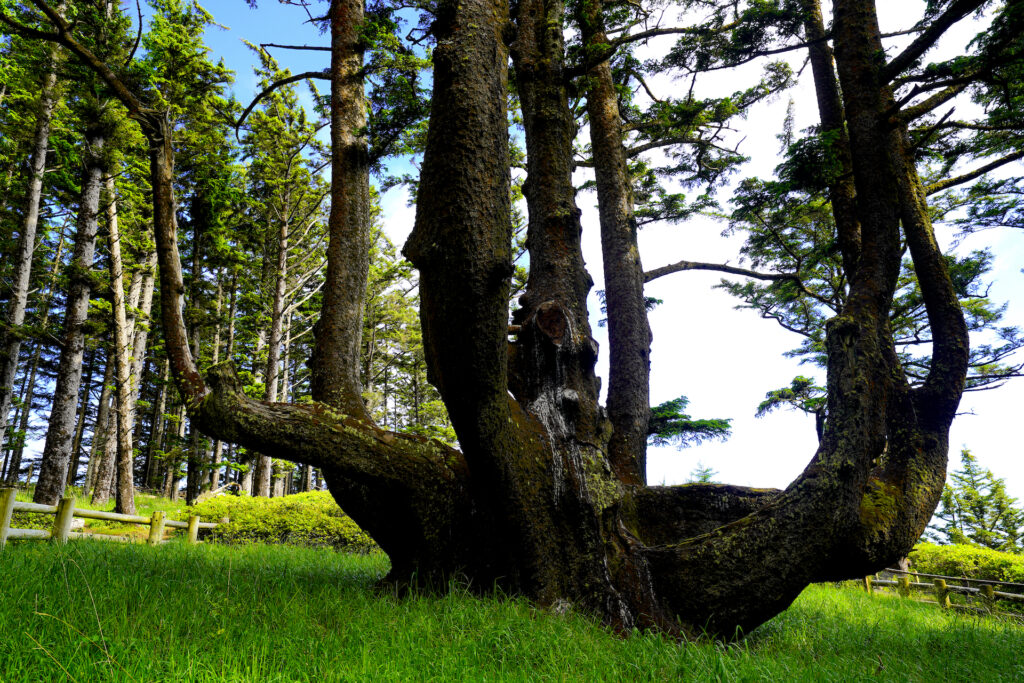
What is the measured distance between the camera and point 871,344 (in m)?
4.94

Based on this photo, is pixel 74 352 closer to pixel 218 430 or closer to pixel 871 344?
pixel 218 430

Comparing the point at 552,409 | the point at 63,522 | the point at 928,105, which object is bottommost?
the point at 63,522

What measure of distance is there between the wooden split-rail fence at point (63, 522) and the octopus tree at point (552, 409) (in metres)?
4.10

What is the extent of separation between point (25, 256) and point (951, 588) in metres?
20.8

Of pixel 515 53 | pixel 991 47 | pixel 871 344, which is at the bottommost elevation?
pixel 871 344

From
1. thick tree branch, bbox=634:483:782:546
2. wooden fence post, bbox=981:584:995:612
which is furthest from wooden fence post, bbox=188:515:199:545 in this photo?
wooden fence post, bbox=981:584:995:612

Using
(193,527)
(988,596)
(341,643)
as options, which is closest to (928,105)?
(341,643)

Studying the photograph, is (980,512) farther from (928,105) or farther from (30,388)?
(30,388)

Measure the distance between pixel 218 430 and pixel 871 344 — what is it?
18.6 feet

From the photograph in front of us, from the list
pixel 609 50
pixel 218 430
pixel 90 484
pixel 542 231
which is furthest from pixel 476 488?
pixel 90 484

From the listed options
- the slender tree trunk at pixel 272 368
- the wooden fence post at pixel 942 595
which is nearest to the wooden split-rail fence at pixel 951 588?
the wooden fence post at pixel 942 595

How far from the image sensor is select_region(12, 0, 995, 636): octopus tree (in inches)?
132

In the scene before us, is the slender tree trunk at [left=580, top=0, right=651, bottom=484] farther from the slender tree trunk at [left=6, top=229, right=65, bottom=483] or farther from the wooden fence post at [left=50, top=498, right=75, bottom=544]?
the slender tree trunk at [left=6, top=229, right=65, bottom=483]

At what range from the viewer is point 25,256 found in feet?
37.3
